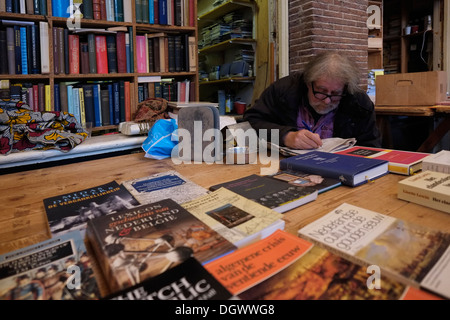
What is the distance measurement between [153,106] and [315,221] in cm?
188

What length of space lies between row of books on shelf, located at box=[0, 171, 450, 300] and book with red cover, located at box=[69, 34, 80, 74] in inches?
71.5

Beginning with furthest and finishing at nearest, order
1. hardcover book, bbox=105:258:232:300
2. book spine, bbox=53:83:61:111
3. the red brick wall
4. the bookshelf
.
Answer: the bookshelf < the red brick wall < book spine, bbox=53:83:61:111 < hardcover book, bbox=105:258:232:300

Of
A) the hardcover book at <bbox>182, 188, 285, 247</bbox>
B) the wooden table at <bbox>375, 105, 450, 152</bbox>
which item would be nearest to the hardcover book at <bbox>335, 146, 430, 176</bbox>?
the hardcover book at <bbox>182, 188, 285, 247</bbox>

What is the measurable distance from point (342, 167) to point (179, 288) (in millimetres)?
650

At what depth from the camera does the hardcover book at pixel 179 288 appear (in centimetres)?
38

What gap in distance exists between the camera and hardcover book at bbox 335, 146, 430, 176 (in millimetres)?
921

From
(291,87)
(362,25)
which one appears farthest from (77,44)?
(362,25)

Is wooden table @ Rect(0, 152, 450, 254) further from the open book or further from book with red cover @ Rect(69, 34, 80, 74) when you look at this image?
book with red cover @ Rect(69, 34, 80, 74)

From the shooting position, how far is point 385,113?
2527 millimetres

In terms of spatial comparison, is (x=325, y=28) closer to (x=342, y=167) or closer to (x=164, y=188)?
(x=342, y=167)

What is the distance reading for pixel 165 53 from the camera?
8.25 feet

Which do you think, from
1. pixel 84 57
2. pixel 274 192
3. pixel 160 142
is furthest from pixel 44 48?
pixel 274 192

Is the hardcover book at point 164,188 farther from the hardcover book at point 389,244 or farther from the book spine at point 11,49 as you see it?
the book spine at point 11,49

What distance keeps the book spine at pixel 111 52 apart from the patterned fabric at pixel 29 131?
0.64m
